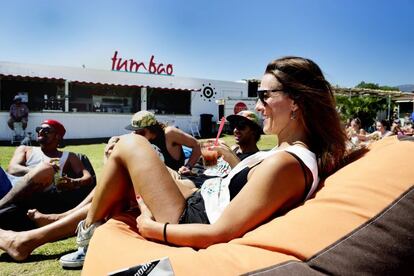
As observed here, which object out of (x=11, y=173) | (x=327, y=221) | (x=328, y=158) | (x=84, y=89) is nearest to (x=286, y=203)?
(x=327, y=221)

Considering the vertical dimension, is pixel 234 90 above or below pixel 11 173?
above

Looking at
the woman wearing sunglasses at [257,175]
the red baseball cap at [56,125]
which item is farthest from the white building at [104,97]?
the woman wearing sunglasses at [257,175]

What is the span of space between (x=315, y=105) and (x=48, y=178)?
8.90 ft

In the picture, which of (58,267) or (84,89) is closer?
(58,267)

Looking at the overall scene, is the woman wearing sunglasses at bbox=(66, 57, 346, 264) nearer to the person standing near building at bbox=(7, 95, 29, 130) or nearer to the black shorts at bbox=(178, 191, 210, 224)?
the black shorts at bbox=(178, 191, 210, 224)

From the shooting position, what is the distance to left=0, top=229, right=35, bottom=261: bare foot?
2941mm

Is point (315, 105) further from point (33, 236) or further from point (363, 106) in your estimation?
→ point (363, 106)

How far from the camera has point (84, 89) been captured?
1714 centimetres

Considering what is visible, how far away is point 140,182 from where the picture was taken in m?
2.17

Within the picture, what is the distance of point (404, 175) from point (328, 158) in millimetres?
368

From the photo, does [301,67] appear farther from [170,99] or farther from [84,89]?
[170,99]

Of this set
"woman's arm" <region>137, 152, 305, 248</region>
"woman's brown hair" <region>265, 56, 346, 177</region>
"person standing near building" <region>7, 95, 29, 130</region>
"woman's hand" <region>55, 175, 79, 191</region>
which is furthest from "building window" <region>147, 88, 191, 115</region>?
"woman's arm" <region>137, 152, 305, 248</region>

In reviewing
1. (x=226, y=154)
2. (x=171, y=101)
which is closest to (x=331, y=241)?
(x=226, y=154)

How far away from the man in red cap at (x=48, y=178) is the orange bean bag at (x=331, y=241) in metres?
2.00
